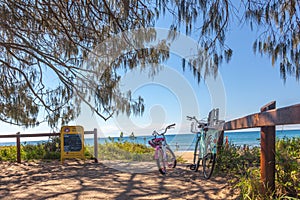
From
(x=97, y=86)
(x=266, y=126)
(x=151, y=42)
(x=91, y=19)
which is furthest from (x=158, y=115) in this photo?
(x=266, y=126)

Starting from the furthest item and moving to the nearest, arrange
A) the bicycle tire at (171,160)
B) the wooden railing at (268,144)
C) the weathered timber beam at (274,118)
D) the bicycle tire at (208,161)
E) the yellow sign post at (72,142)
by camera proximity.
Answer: the yellow sign post at (72,142)
the bicycle tire at (171,160)
the bicycle tire at (208,161)
the wooden railing at (268,144)
the weathered timber beam at (274,118)

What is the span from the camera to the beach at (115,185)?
3.51 meters

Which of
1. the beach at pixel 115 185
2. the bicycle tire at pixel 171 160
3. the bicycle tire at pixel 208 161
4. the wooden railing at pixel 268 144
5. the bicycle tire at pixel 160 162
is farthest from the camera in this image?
the bicycle tire at pixel 171 160

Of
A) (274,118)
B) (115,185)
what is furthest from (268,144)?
(115,185)

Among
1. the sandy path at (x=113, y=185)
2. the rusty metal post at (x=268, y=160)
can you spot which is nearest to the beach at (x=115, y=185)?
the sandy path at (x=113, y=185)

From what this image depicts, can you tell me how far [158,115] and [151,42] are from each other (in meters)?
1.88

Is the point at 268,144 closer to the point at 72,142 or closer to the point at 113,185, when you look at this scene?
the point at 113,185

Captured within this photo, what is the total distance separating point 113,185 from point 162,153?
4.16 feet

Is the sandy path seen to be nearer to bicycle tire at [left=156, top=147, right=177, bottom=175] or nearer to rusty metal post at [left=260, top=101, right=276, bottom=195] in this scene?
bicycle tire at [left=156, top=147, right=177, bottom=175]

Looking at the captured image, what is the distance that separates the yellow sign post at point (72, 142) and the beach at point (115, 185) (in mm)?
1574

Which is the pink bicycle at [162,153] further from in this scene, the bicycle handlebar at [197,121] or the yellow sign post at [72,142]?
the yellow sign post at [72,142]

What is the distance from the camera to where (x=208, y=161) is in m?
4.55

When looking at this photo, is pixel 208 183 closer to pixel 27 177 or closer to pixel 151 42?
pixel 151 42

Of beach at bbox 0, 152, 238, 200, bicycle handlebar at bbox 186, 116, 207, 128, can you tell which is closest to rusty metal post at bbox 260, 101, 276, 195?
beach at bbox 0, 152, 238, 200
